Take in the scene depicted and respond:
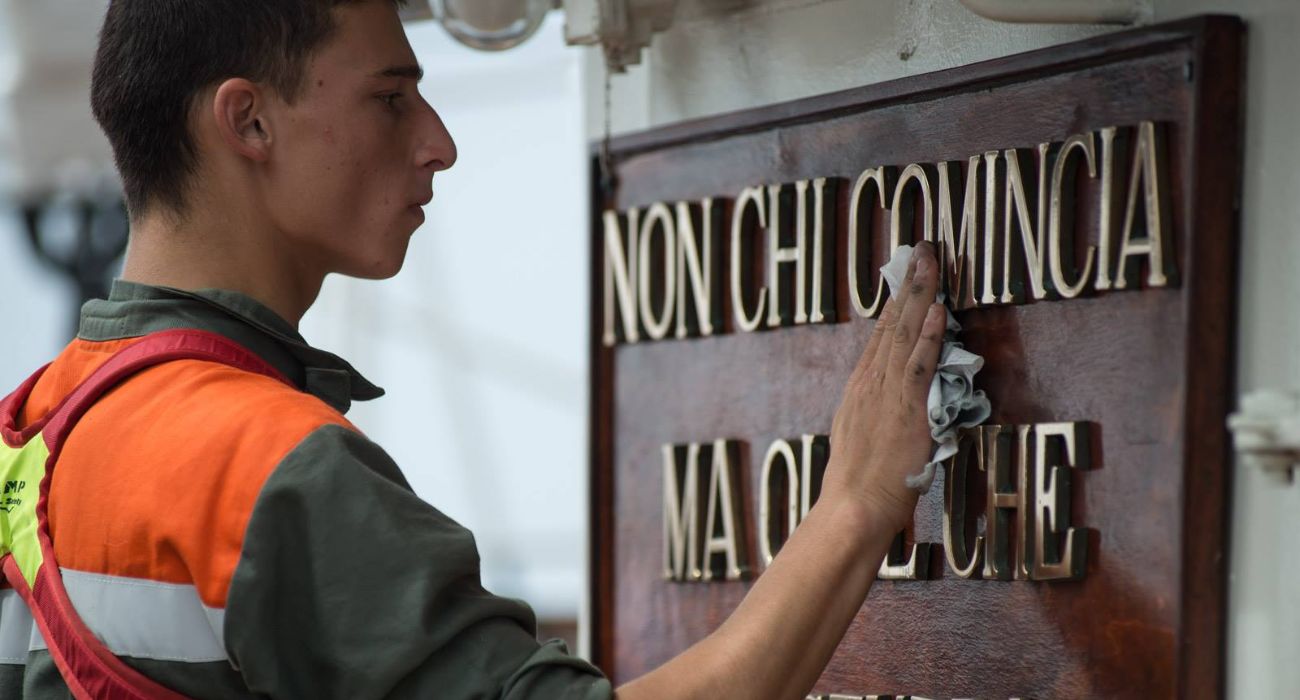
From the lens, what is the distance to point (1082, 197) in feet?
5.81

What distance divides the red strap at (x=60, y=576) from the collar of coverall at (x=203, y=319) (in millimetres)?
31

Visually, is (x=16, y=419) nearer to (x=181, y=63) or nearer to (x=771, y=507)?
(x=181, y=63)

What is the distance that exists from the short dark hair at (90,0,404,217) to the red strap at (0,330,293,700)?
0.17 m

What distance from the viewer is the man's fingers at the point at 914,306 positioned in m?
1.83

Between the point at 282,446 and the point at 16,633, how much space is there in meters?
0.35

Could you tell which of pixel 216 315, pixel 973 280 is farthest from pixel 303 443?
pixel 973 280

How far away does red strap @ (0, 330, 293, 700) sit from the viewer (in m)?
1.50

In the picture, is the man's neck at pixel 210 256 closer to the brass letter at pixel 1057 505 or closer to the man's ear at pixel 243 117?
the man's ear at pixel 243 117

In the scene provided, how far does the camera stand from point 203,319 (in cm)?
166

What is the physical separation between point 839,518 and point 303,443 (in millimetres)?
520

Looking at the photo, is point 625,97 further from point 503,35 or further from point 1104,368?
point 1104,368

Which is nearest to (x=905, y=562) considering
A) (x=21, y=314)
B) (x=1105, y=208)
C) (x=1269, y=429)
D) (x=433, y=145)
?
(x=1105, y=208)

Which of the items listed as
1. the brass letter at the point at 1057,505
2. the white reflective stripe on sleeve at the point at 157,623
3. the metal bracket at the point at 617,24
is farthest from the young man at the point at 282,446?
the metal bracket at the point at 617,24

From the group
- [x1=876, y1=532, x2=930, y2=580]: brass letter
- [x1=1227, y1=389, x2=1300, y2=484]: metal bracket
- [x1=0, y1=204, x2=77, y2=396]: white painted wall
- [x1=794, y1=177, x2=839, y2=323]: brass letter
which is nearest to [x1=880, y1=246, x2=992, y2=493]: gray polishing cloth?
[x1=876, y1=532, x2=930, y2=580]: brass letter
